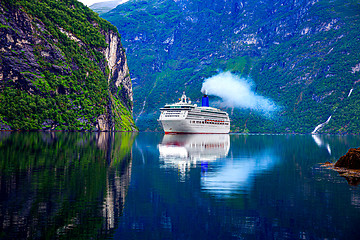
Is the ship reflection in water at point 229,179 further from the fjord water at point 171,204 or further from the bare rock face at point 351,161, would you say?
the bare rock face at point 351,161

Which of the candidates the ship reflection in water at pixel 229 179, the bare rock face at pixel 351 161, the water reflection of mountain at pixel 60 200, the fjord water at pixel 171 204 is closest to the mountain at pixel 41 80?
the water reflection of mountain at pixel 60 200

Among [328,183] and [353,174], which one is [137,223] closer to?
[328,183]

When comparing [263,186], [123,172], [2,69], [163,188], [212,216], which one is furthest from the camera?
[2,69]

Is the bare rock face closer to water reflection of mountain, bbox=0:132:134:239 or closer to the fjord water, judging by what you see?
the fjord water

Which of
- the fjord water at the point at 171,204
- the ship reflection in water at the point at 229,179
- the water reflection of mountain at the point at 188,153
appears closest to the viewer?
the fjord water at the point at 171,204

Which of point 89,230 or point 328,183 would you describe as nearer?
point 89,230

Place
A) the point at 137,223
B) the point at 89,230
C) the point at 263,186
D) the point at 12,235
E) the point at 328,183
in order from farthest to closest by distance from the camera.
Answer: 1. the point at 328,183
2. the point at 263,186
3. the point at 137,223
4. the point at 89,230
5. the point at 12,235

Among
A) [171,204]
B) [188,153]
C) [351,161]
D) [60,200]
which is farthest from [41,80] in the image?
[171,204]

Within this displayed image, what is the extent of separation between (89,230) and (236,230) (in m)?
6.58

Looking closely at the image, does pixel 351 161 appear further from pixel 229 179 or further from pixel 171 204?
pixel 171 204

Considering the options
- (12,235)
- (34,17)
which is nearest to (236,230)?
(12,235)

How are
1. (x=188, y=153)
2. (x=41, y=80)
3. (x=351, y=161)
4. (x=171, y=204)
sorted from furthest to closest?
1. (x=41, y=80)
2. (x=188, y=153)
3. (x=351, y=161)
4. (x=171, y=204)

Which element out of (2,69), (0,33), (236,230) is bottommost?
(236,230)

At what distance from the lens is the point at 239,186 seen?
2681cm
